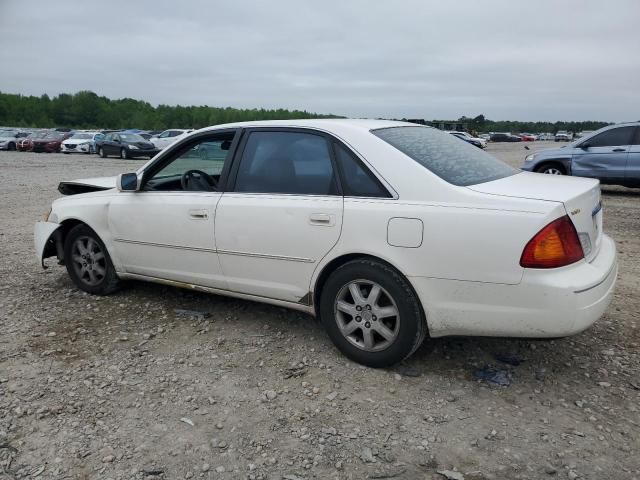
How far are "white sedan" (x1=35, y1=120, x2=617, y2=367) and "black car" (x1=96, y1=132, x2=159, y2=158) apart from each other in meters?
24.7

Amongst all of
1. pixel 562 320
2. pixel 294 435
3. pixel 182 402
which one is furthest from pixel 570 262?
pixel 182 402

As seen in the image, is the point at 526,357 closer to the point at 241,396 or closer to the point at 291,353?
the point at 291,353

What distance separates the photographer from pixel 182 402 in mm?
3135

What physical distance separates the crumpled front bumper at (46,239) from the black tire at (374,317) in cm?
292

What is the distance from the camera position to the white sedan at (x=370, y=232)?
2881 mm

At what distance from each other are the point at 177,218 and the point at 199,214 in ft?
0.78

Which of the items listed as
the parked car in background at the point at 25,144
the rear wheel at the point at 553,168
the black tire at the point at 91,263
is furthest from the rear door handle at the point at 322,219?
the parked car in background at the point at 25,144

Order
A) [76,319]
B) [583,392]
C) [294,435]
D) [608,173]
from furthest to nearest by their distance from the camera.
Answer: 1. [608,173]
2. [76,319]
3. [583,392]
4. [294,435]

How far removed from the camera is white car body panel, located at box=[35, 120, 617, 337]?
9.39ft

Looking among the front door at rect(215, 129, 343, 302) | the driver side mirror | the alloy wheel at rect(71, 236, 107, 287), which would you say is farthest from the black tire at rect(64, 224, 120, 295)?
the front door at rect(215, 129, 343, 302)

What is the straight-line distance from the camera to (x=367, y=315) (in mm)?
3346

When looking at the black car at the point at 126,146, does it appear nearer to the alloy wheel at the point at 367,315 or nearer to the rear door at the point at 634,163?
the rear door at the point at 634,163

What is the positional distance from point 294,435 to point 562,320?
1528 mm

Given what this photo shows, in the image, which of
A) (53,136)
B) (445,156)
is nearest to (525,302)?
(445,156)
